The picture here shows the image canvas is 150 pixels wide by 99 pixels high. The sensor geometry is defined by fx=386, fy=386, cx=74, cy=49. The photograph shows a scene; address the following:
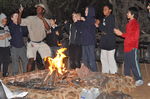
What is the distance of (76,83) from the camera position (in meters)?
8.52

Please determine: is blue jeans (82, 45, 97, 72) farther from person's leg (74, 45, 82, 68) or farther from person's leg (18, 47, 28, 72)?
person's leg (18, 47, 28, 72)

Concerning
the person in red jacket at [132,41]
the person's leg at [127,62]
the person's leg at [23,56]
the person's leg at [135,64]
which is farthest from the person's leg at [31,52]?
the person's leg at [135,64]

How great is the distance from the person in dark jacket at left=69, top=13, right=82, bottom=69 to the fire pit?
1.70m

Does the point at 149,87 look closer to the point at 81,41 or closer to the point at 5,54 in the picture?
the point at 81,41

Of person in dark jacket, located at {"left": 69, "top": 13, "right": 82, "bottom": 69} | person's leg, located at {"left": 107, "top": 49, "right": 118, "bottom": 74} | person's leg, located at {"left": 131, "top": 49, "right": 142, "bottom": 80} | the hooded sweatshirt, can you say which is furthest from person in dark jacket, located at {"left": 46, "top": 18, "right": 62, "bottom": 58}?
person's leg, located at {"left": 131, "top": 49, "right": 142, "bottom": 80}

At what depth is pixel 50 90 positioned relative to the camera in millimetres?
7973

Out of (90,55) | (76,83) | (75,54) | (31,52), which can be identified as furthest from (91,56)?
(76,83)

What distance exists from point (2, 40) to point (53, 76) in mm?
2560

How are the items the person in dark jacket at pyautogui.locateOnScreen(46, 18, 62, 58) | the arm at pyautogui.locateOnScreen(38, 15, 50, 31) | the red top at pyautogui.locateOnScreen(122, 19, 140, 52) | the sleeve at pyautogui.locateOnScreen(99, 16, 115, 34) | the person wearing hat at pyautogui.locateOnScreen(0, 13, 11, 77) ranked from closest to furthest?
the red top at pyautogui.locateOnScreen(122, 19, 140, 52) < the sleeve at pyautogui.locateOnScreen(99, 16, 115, 34) < the arm at pyautogui.locateOnScreen(38, 15, 50, 31) < the person wearing hat at pyautogui.locateOnScreen(0, 13, 11, 77) < the person in dark jacket at pyautogui.locateOnScreen(46, 18, 62, 58)

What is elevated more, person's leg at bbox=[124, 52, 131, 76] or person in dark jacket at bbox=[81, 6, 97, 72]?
person in dark jacket at bbox=[81, 6, 97, 72]

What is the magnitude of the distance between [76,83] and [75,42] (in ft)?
8.34

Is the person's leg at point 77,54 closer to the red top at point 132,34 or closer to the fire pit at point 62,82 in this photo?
the fire pit at point 62,82

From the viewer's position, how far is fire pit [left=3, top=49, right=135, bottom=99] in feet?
25.9

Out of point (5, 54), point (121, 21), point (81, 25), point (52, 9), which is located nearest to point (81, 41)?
point (81, 25)
